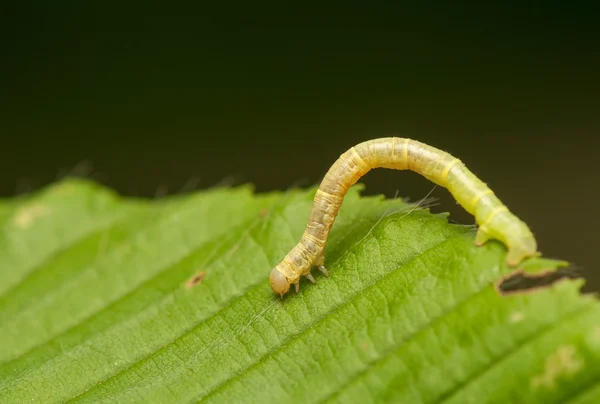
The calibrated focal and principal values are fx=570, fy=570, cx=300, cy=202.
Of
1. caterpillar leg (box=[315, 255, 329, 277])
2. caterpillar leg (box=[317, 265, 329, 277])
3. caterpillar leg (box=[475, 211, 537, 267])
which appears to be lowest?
caterpillar leg (box=[475, 211, 537, 267])

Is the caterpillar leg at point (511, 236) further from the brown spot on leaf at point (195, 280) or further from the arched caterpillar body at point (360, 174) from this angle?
the brown spot on leaf at point (195, 280)

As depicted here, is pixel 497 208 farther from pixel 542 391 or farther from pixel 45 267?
pixel 45 267

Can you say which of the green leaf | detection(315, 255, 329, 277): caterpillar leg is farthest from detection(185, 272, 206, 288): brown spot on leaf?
detection(315, 255, 329, 277): caterpillar leg

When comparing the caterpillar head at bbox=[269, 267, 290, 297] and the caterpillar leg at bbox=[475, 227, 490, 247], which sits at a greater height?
the caterpillar head at bbox=[269, 267, 290, 297]

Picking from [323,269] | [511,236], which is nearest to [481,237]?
[511,236]

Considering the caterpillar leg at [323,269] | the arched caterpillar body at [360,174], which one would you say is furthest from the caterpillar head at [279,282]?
the caterpillar leg at [323,269]

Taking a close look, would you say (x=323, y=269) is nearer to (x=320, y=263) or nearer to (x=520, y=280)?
(x=320, y=263)

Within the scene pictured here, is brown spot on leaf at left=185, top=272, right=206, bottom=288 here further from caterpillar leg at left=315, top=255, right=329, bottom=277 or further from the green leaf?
caterpillar leg at left=315, top=255, right=329, bottom=277

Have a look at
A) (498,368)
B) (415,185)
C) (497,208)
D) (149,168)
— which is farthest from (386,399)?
(149,168)

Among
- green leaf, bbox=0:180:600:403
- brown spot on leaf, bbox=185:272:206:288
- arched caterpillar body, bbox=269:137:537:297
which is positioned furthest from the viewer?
brown spot on leaf, bbox=185:272:206:288
